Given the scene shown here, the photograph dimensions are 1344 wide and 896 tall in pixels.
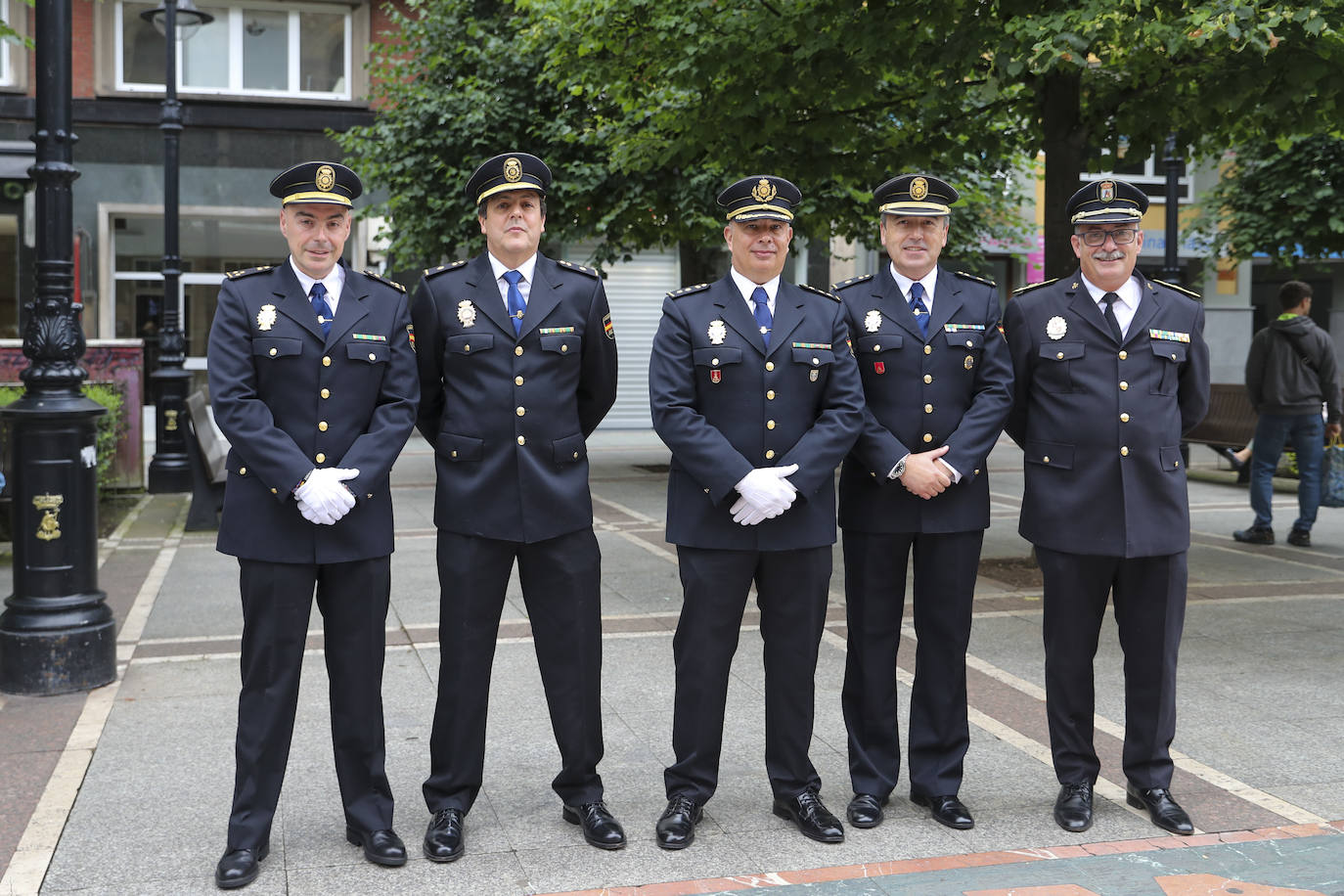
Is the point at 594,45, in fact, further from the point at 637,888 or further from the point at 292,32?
the point at 292,32

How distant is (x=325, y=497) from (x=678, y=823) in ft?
4.96

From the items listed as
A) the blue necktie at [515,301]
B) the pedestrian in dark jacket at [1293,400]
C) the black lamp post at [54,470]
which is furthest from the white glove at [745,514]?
the pedestrian in dark jacket at [1293,400]

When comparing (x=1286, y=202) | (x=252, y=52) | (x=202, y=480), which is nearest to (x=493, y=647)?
(x=202, y=480)

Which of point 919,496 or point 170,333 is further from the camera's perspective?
point 170,333

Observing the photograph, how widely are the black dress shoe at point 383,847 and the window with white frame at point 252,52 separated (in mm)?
19421

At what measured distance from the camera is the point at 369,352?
414 cm

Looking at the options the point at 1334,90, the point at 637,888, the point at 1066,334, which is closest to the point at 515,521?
the point at 637,888

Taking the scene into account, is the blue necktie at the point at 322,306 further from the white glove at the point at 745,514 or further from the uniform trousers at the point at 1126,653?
the uniform trousers at the point at 1126,653

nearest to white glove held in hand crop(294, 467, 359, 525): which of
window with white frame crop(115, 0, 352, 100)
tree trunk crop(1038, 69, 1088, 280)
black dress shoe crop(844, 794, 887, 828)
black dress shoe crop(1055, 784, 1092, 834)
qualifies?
black dress shoe crop(844, 794, 887, 828)

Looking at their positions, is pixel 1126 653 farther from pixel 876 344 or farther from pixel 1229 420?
pixel 1229 420

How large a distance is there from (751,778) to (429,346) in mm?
1957

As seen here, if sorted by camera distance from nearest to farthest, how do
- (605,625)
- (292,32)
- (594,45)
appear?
(605,625), (594,45), (292,32)

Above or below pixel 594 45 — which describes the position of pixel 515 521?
below

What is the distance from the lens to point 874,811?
4.43m
